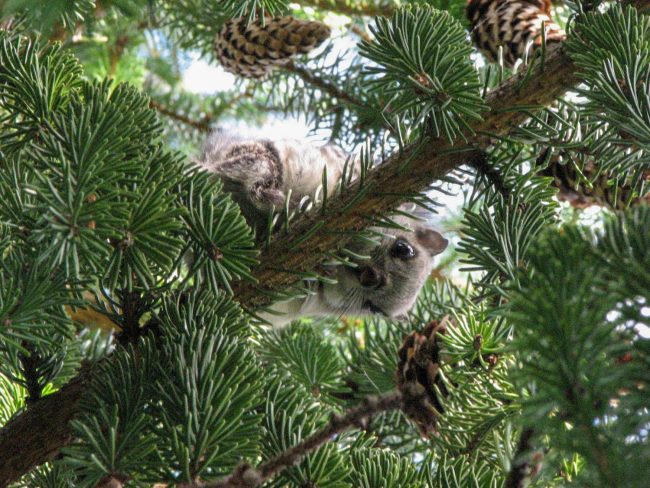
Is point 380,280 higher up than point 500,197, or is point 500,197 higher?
point 500,197

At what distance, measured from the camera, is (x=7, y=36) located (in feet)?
2.62

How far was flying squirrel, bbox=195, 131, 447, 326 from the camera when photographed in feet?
4.45

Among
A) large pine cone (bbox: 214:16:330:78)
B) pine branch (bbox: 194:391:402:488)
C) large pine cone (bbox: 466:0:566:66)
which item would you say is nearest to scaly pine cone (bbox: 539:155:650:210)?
large pine cone (bbox: 466:0:566:66)

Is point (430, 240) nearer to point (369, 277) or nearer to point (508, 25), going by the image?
point (369, 277)

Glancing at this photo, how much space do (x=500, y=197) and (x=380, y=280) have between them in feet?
2.04

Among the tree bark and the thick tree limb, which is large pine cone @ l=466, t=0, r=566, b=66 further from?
the tree bark

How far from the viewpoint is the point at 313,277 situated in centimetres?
88

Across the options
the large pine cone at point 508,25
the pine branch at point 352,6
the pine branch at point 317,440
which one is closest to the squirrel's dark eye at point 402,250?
the large pine cone at point 508,25

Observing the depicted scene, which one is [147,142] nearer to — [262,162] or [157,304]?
[157,304]

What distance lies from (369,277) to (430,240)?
0.21 m

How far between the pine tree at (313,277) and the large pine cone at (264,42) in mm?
389

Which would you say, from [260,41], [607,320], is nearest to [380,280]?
[260,41]

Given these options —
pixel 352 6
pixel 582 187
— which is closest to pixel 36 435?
pixel 582 187

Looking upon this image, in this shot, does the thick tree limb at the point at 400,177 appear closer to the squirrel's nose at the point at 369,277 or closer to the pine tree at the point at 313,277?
the pine tree at the point at 313,277
